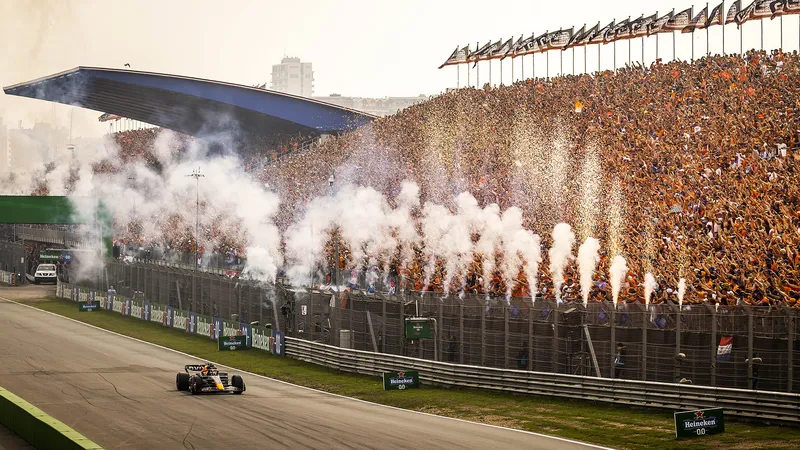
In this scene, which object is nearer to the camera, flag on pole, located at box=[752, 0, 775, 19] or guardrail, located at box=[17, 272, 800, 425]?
guardrail, located at box=[17, 272, 800, 425]

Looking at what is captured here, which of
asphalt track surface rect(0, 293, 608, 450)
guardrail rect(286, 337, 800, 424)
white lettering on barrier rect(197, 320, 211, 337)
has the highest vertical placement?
white lettering on barrier rect(197, 320, 211, 337)

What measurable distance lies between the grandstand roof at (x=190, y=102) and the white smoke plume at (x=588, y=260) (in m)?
46.4

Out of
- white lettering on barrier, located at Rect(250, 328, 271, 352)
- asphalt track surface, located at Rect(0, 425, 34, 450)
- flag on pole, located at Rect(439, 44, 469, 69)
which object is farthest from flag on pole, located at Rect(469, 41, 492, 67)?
asphalt track surface, located at Rect(0, 425, 34, 450)

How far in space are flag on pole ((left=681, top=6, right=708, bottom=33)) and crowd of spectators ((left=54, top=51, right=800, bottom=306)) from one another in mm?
7201

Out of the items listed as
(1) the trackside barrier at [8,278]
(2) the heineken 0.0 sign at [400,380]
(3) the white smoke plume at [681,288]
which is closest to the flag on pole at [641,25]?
(3) the white smoke plume at [681,288]

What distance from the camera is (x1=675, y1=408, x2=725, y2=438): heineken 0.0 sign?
2241cm

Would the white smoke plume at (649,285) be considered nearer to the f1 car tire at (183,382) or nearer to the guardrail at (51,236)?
the f1 car tire at (183,382)

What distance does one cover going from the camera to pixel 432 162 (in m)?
54.5

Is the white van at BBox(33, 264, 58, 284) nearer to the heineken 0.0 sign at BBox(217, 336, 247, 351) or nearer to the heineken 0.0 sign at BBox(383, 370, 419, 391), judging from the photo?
the heineken 0.0 sign at BBox(217, 336, 247, 351)

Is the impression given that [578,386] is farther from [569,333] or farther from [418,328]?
[418,328]

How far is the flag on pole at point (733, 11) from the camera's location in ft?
185

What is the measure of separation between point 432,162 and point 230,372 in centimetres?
2062

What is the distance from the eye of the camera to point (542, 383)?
28734 millimetres

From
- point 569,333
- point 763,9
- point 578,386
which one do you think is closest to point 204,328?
point 569,333
